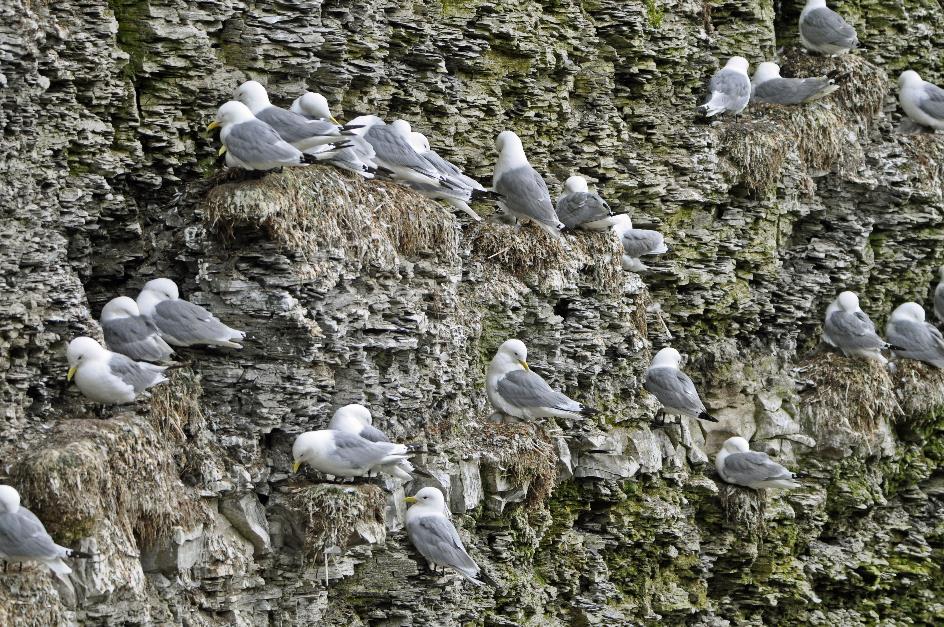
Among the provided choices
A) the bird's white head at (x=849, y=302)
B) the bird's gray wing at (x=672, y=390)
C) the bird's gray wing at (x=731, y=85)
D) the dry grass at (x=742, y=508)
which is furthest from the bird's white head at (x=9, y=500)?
the bird's white head at (x=849, y=302)

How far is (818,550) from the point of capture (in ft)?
56.2

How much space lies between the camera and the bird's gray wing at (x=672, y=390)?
14.9 meters

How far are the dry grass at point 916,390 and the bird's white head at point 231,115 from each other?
939 cm

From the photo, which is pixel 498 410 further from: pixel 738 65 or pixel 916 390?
pixel 916 390

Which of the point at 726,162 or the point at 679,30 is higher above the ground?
the point at 679,30

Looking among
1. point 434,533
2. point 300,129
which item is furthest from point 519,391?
point 300,129

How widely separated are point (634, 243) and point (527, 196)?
7.02ft

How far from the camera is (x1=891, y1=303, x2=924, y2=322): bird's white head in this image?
18016 mm

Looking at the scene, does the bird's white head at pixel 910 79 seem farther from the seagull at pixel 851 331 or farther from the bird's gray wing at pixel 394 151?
the bird's gray wing at pixel 394 151

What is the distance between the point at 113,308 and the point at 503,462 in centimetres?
366

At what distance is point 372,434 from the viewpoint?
10.9 m

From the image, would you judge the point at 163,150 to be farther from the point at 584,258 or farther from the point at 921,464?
the point at 921,464

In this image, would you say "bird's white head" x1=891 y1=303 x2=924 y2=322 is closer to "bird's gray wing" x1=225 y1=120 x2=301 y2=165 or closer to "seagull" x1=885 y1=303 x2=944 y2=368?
"seagull" x1=885 y1=303 x2=944 y2=368

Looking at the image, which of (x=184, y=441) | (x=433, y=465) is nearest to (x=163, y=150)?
(x=184, y=441)
